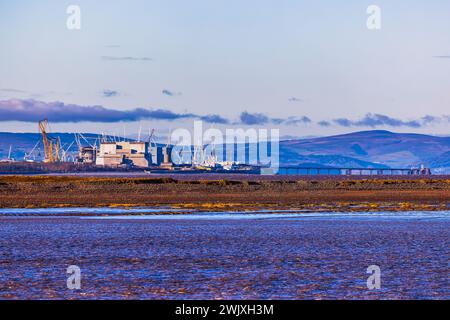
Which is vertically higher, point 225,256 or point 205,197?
point 225,256

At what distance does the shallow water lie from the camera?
25.2 meters

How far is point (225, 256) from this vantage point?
33.5m

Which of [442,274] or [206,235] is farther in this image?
[206,235]

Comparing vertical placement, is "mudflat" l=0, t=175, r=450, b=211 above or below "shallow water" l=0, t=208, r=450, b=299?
below

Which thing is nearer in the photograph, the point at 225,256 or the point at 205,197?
the point at 225,256

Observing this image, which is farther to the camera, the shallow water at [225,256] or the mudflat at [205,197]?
the mudflat at [205,197]

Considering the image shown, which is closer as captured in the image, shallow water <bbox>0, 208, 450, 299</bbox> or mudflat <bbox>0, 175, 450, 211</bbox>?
shallow water <bbox>0, 208, 450, 299</bbox>

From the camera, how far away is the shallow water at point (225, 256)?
2517cm
